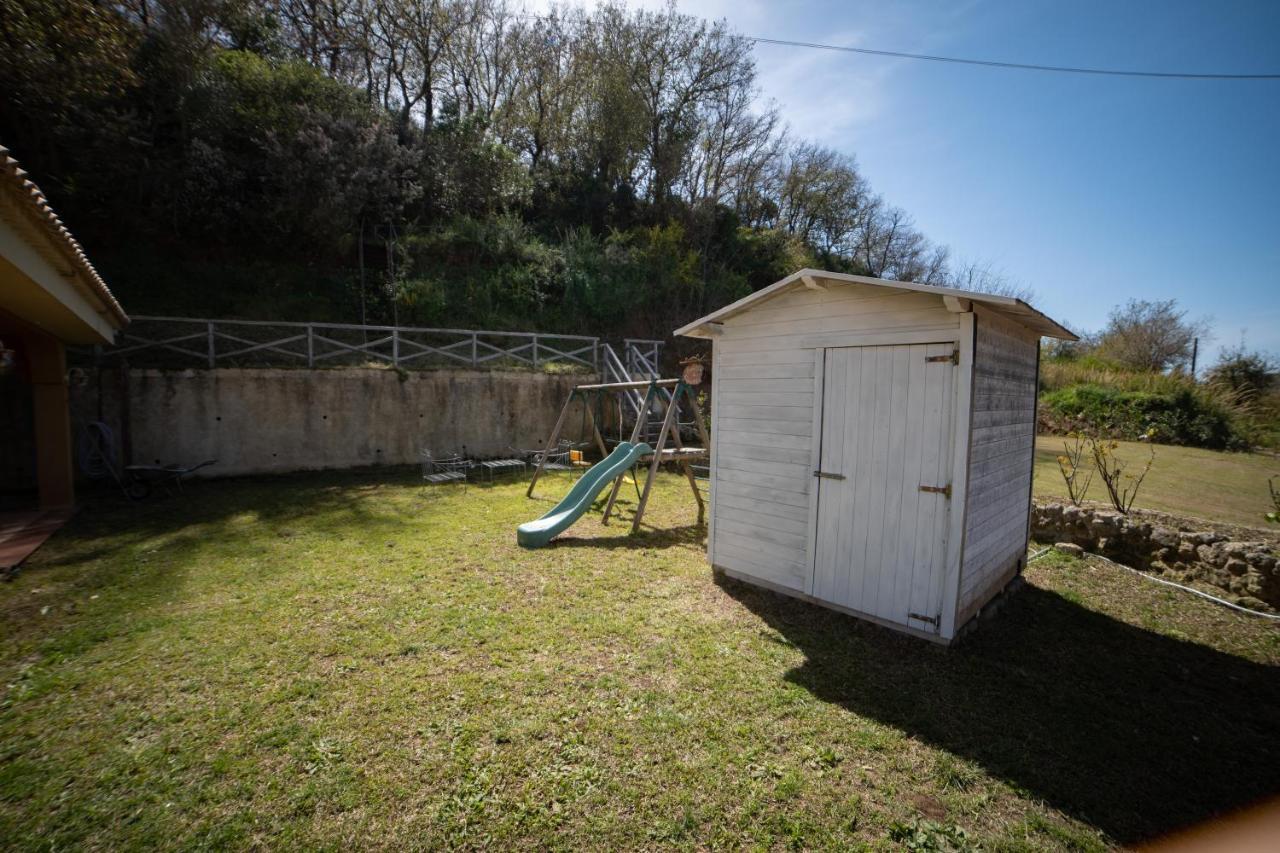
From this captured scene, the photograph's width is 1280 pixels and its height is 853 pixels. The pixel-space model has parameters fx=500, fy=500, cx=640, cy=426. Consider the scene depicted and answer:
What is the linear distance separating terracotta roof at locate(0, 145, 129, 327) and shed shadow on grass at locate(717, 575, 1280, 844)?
5.91 meters

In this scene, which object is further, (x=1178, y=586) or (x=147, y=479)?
(x=147, y=479)

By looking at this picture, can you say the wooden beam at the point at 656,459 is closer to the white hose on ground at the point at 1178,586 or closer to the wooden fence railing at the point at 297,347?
the white hose on ground at the point at 1178,586

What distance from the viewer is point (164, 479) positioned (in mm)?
8805

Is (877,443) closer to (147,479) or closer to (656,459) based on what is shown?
(656,459)

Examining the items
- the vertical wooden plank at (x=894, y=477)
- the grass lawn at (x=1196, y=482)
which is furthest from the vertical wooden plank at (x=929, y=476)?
the grass lawn at (x=1196, y=482)

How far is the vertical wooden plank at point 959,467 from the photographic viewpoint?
3752 mm

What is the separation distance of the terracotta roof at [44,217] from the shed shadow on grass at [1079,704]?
5.91 meters

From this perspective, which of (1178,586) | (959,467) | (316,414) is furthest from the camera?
(316,414)

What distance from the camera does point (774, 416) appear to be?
4.96 m

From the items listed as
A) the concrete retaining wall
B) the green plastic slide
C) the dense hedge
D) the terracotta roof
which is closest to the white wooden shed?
the green plastic slide

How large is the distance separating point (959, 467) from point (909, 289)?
4.65 ft

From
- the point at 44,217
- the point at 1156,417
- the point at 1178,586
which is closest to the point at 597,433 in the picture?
the point at 44,217

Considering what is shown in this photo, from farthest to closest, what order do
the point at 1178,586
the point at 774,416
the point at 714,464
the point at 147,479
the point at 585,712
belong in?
the point at 147,479 → the point at 714,464 → the point at 1178,586 → the point at 774,416 → the point at 585,712

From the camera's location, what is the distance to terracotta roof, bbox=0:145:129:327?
3.18 meters
